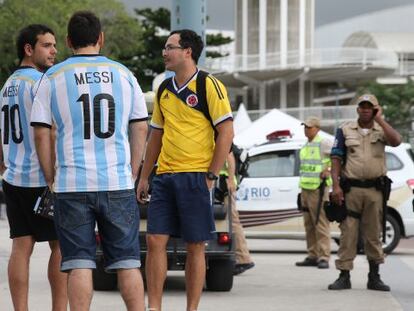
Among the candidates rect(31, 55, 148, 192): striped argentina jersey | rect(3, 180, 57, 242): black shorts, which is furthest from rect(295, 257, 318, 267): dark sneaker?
rect(31, 55, 148, 192): striped argentina jersey

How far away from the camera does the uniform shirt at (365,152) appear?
10844mm

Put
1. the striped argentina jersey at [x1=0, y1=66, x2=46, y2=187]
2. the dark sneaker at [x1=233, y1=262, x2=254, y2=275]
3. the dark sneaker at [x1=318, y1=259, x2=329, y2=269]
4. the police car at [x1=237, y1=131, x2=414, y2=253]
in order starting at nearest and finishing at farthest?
the striped argentina jersey at [x1=0, y1=66, x2=46, y2=187], the dark sneaker at [x1=233, y1=262, x2=254, y2=275], the dark sneaker at [x1=318, y1=259, x2=329, y2=269], the police car at [x1=237, y1=131, x2=414, y2=253]

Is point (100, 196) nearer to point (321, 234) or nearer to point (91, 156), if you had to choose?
point (91, 156)

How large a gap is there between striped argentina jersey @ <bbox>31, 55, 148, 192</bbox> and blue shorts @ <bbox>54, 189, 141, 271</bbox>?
57mm

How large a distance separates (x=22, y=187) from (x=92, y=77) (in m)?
1.24

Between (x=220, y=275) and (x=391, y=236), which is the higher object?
(x=220, y=275)

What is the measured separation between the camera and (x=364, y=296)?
1059cm

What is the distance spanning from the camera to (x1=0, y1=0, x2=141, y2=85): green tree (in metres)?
56.6

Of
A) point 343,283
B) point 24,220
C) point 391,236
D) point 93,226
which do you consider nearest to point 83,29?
point 93,226

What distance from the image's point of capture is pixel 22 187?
7.41 meters

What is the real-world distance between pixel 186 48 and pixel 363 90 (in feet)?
219

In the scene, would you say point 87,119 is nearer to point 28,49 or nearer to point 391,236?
point 28,49

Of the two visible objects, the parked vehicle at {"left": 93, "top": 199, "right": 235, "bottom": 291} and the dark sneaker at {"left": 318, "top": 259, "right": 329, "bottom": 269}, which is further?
the dark sneaker at {"left": 318, "top": 259, "right": 329, "bottom": 269}

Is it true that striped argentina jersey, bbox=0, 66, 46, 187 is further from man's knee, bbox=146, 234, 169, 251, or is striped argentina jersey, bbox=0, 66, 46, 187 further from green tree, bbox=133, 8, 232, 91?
green tree, bbox=133, 8, 232, 91
